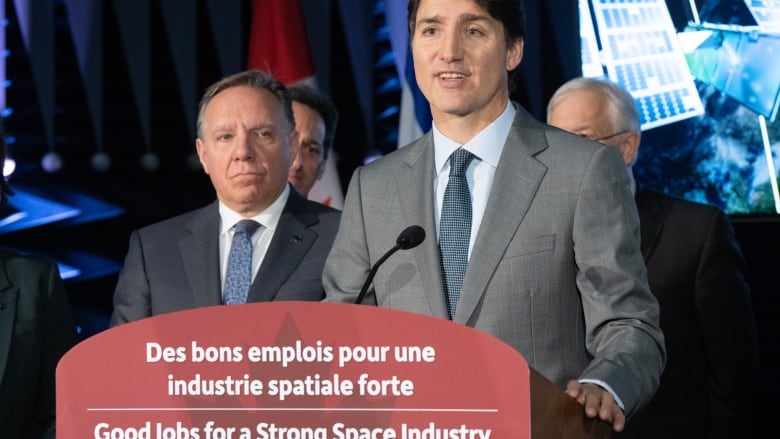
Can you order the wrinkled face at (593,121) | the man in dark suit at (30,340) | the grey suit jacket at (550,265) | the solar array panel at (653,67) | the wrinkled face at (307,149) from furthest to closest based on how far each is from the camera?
the solar array panel at (653,67) < the wrinkled face at (307,149) < the wrinkled face at (593,121) < the man in dark suit at (30,340) < the grey suit jacket at (550,265)

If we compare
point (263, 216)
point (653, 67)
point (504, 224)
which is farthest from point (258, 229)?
point (653, 67)

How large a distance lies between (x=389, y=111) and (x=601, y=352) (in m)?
3.19

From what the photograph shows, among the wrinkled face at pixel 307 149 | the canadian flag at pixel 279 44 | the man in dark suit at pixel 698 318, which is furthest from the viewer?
the canadian flag at pixel 279 44

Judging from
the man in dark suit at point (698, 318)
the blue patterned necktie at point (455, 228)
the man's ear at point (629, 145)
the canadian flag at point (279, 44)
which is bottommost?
the man in dark suit at point (698, 318)

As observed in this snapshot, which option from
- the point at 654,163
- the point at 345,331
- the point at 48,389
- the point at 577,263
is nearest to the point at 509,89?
the point at 577,263

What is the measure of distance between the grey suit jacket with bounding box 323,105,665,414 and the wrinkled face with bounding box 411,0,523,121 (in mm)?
107

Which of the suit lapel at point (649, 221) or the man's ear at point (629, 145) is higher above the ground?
the man's ear at point (629, 145)

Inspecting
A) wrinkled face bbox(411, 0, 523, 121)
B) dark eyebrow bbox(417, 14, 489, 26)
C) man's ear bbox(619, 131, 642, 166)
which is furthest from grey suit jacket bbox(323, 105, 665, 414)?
man's ear bbox(619, 131, 642, 166)

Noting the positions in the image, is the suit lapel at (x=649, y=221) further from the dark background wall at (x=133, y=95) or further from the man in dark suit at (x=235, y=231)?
the dark background wall at (x=133, y=95)

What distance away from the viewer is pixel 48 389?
7.82 ft

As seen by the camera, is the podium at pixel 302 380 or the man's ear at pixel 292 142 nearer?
the podium at pixel 302 380

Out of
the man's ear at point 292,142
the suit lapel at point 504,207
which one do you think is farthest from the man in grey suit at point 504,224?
the man's ear at point 292,142

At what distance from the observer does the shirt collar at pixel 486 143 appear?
1969mm

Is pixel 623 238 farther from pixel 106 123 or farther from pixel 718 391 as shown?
pixel 106 123
